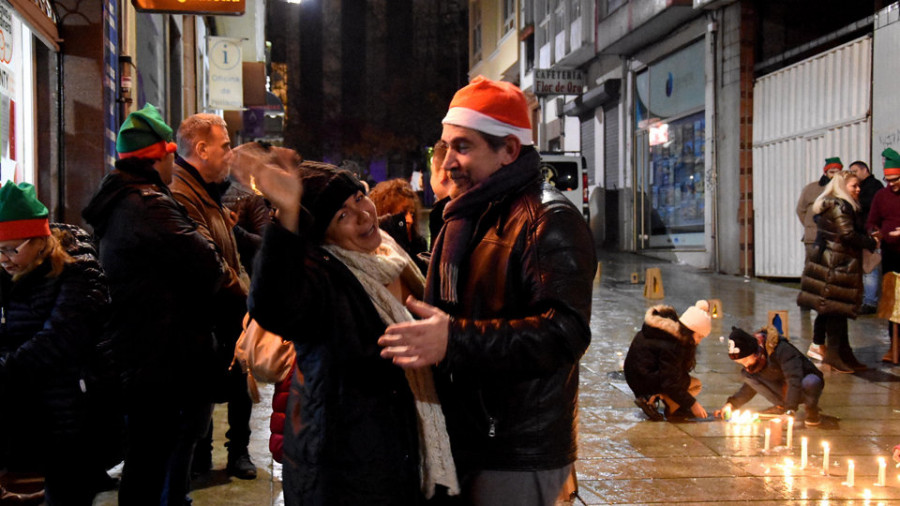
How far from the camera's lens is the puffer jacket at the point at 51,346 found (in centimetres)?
405

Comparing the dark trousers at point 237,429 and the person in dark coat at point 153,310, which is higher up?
the person in dark coat at point 153,310

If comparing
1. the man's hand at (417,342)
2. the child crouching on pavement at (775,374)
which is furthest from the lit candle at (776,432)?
the man's hand at (417,342)

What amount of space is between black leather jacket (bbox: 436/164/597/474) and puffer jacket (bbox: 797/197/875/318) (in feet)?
22.9

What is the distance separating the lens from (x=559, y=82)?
27609 millimetres

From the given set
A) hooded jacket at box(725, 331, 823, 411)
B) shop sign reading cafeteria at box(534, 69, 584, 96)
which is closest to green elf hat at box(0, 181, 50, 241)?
hooded jacket at box(725, 331, 823, 411)

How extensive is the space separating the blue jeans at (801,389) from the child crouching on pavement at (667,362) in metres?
0.47

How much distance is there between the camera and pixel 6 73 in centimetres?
684

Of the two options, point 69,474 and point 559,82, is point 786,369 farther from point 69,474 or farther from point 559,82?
point 559,82

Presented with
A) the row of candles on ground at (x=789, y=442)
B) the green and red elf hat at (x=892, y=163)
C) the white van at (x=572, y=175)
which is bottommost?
the row of candles on ground at (x=789, y=442)

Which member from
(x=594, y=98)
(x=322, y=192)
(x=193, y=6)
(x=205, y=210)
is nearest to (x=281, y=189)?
(x=322, y=192)

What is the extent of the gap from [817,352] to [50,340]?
772cm

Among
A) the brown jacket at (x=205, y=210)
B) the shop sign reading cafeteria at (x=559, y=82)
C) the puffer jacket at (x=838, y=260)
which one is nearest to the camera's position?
the brown jacket at (x=205, y=210)

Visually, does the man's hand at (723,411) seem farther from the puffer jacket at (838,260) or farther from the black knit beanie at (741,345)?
the puffer jacket at (838,260)

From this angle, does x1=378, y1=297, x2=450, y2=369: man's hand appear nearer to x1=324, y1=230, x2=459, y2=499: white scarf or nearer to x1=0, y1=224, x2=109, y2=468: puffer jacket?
x1=324, y1=230, x2=459, y2=499: white scarf
